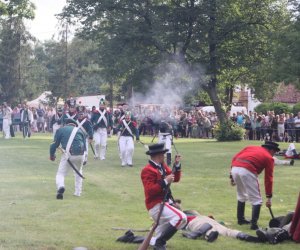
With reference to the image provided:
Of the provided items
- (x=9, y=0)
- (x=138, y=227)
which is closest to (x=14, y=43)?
(x=9, y=0)

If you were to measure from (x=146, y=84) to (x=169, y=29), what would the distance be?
14.5 ft

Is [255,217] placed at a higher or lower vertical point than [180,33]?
lower

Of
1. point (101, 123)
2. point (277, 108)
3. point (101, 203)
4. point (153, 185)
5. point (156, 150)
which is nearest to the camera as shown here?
point (153, 185)

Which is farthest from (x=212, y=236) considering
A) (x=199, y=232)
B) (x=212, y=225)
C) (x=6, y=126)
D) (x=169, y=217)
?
(x=6, y=126)

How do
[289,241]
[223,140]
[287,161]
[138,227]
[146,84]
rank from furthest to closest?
[146,84], [223,140], [287,161], [138,227], [289,241]

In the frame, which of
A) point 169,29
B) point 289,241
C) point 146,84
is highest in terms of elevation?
point 169,29

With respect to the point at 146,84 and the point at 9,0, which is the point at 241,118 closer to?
the point at 146,84

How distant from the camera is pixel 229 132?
127 feet

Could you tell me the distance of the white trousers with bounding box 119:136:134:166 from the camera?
21.4 m

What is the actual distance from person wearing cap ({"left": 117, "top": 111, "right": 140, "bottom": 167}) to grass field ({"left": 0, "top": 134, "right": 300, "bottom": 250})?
51cm

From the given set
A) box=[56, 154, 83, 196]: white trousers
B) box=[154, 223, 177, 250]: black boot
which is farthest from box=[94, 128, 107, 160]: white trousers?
box=[154, 223, 177, 250]: black boot

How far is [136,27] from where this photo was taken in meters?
42.6

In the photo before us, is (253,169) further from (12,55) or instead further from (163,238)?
(12,55)

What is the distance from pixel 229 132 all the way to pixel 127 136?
58.9ft
